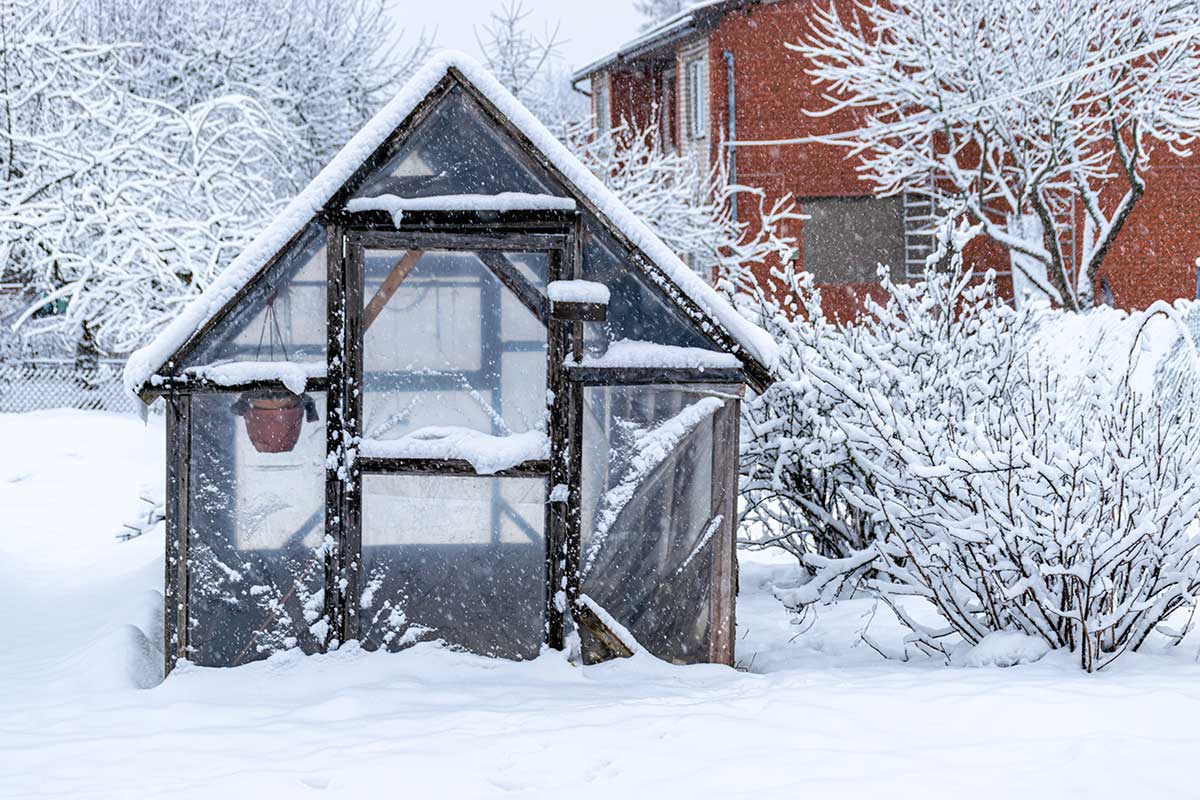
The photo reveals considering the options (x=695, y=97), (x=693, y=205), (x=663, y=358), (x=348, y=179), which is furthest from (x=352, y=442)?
(x=695, y=97)

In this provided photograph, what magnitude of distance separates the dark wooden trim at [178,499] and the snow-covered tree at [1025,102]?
14.5 m

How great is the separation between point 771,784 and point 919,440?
2.81 meters

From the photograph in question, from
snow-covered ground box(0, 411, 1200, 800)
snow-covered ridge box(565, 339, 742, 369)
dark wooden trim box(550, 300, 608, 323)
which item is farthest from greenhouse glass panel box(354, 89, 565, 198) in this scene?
snow-covered ground box(0, 411, 1200, 800)

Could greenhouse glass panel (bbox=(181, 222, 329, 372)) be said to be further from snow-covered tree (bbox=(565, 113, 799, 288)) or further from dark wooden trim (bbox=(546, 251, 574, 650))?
snow-covered tree (bbox=(565, 113, 799, 288))

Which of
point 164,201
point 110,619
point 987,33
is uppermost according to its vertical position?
point 987,33

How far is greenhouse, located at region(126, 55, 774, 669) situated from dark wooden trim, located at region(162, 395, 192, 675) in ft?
0.05

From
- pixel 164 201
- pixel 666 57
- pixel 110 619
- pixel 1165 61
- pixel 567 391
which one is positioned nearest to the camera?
pixel 567 391

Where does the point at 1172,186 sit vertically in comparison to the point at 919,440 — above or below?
above

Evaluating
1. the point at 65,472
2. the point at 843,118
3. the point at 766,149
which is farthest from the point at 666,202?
the point at 65,472

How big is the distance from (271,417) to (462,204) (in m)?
1.60

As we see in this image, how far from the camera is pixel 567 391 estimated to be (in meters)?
6.91

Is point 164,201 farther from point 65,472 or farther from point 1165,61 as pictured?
point 1165,61

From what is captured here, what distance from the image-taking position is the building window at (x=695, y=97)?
21844 mm

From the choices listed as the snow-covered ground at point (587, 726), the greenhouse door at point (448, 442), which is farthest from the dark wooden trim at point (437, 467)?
the snow-covered ground at point (587, 726)
